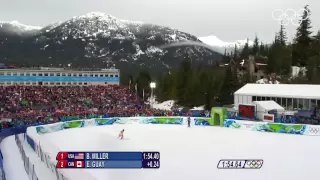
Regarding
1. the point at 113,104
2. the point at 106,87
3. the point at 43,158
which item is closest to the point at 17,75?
the point at 106,87

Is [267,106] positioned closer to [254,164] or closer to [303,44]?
[254,164]

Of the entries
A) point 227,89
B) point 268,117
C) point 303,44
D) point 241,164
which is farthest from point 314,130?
point 303,44

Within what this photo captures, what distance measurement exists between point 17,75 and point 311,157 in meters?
59.3

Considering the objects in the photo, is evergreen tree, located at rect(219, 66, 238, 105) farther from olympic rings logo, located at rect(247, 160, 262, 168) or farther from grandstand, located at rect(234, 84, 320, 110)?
olympic rings logo, located at rect(247, 160, 262, 168)

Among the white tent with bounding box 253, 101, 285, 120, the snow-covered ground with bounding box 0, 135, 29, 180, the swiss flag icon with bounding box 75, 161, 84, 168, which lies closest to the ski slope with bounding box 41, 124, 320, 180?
the swiss flag icon with bounding box 75, 161, 84, 168

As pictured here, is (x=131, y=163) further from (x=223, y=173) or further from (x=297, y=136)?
(x=297, y=136)

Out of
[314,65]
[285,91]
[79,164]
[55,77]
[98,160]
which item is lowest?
[79,164]

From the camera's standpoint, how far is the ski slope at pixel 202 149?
56.9 ft

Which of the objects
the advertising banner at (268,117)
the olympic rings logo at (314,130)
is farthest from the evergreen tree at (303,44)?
the olympic rings logo at (314,130)

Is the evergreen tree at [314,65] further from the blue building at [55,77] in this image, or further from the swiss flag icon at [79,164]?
the swiss flag icon at [79,164]

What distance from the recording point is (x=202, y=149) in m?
24.3

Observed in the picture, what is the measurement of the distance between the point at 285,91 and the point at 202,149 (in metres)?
26.5

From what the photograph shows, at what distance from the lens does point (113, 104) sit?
54.1m

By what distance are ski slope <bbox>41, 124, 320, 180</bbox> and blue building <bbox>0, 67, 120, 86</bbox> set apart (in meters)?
36.1
